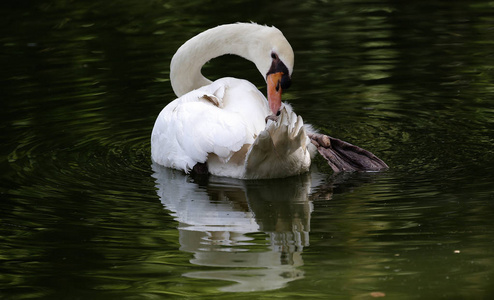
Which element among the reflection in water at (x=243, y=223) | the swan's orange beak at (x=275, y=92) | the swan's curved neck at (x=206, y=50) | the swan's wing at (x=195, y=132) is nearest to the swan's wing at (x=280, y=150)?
the reflection in water at (x=243, y=223)

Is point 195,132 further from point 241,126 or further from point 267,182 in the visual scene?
point 267,182

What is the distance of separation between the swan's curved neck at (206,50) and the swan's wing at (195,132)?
0.81m

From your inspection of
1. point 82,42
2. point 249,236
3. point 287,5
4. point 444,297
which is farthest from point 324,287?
point 287,5

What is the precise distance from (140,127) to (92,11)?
6.58m

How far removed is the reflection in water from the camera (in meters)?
5.84

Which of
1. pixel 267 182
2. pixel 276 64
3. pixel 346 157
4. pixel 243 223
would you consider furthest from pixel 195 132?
pixel 346 157

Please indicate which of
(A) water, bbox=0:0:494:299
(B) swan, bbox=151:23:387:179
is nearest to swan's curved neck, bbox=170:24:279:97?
(B) swan, bbox=151:23:387:179

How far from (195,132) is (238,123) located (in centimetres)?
41

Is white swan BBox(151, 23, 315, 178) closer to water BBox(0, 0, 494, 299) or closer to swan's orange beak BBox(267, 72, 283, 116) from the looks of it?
swan's orange beak BBox(267, 72, 283, 116)

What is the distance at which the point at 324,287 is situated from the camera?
5.52 meters

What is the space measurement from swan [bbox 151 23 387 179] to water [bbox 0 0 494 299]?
0.58 feet

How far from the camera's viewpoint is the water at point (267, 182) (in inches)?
229

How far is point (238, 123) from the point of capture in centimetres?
761

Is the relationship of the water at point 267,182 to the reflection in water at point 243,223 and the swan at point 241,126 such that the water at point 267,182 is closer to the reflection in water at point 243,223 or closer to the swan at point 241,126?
the reflection in water at point 243,223
